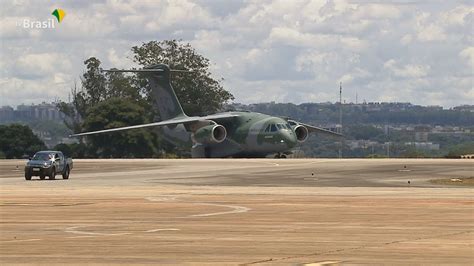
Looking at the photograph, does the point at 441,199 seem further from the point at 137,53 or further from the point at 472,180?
the point at 137,53

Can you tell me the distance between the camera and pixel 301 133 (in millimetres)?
94750

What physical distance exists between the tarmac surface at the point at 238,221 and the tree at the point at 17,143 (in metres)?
59.8

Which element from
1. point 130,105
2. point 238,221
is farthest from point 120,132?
point 238,221

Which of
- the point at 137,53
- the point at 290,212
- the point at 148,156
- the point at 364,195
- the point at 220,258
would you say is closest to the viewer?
the point at 220,258

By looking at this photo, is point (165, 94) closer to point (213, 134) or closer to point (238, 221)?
point (213, 134)

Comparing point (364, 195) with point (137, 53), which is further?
point (137, 53)

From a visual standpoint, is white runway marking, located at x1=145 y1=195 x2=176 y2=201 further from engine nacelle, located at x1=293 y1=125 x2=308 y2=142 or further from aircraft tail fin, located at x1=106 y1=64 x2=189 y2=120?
aircraft tail fin, located at x1=106 y1=64 x2=189 y2=120

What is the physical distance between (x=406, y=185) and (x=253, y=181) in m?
7.44

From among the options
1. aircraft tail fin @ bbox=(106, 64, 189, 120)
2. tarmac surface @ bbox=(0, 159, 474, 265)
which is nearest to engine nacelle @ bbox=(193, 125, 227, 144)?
aircraft tail fin @ bbox=(106, 64, 189, 120)

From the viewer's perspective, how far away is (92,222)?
Result: 28.3 metres

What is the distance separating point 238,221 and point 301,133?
219ft

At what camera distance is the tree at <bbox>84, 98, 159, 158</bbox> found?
117 m

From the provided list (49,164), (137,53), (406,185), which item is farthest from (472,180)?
(137,53)

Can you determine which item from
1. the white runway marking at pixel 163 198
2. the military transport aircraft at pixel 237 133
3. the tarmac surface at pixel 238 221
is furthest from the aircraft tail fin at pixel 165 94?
the white runway marking at pixel 163 198
